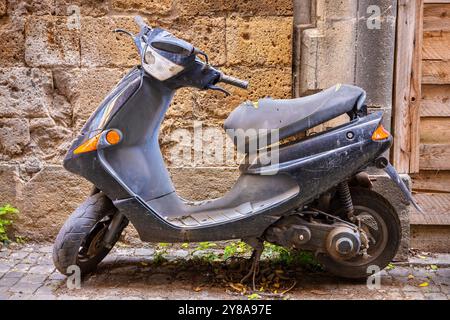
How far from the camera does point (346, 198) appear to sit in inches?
160

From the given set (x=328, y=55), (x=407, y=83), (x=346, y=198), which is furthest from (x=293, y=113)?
(x=407, y=83)

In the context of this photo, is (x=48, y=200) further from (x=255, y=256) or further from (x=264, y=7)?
(x=264, y=7)

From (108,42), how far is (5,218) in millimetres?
1606

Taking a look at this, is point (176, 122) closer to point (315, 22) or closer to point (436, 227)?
point (315, 22)

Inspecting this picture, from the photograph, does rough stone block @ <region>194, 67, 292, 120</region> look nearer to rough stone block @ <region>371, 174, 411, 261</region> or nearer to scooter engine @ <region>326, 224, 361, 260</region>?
rough stone block @ <region>371, 174, 411, 261</region>

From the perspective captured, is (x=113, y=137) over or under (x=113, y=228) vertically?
over

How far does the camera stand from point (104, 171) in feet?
13.3

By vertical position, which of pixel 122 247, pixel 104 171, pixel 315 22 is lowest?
pixel 122 247

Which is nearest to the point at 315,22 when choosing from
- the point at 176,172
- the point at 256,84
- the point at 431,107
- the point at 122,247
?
the point at 256,84

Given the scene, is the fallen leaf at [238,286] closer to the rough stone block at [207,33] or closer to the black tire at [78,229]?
the black tire at [78,229]

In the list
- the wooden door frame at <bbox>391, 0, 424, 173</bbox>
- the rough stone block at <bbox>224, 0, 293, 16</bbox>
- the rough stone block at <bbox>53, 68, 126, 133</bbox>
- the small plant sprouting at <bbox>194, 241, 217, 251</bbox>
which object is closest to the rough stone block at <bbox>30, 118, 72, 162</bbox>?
the rough stone block at <bbox>53, 68, 126, 133</bbox>

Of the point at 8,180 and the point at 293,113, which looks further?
the point at 8,180

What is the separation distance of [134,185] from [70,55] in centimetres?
158

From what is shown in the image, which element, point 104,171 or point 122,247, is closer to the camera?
point 104,171
